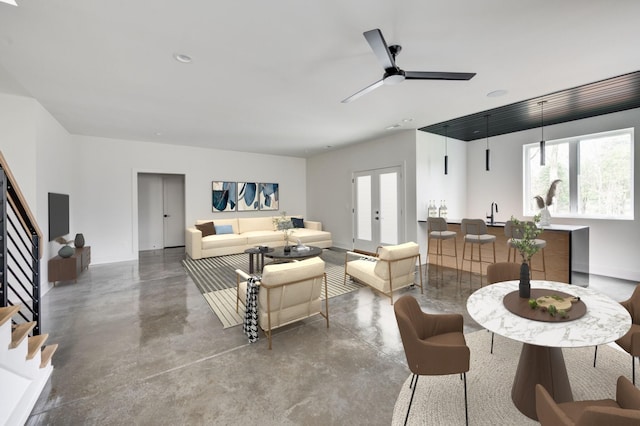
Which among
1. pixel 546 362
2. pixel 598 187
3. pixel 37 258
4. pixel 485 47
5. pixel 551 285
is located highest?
pixel 485 47

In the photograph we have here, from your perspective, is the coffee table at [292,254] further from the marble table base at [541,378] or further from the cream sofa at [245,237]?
the marble table base at [541,378]

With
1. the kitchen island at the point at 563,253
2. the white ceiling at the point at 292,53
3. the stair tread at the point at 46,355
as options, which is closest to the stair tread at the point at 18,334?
the stair tread at the point at 46,355

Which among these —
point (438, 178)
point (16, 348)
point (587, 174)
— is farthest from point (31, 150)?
point (587, 174)

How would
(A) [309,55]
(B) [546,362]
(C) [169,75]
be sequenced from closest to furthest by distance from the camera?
1. (B) [546,362]
2. (A) [309,55]
3. (C) [169,75]

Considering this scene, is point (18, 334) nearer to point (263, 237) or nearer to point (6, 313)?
point (6, 313)

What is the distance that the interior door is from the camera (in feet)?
25.7

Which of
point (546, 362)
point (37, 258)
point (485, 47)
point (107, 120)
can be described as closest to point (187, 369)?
point (37, 258)

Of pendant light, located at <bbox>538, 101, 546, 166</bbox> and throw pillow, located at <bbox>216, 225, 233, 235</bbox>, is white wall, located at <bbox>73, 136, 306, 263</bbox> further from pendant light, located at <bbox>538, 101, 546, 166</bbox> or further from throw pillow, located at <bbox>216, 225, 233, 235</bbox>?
pendant light, located at <bbox>538, 101, 546, 166</bbox>

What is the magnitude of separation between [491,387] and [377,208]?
4.65 m

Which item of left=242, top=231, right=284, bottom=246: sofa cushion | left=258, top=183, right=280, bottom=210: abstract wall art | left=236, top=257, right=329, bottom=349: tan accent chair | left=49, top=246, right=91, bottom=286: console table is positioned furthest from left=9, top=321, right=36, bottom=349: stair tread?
left=258, top=183, right=280, bottom=210: abstract wall art

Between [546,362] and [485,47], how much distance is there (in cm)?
269

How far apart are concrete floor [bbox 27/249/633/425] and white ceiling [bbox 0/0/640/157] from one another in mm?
2859

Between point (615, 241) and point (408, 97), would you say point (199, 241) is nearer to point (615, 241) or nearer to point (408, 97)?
point (408, 97)

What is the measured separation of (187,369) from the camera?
2.26m
